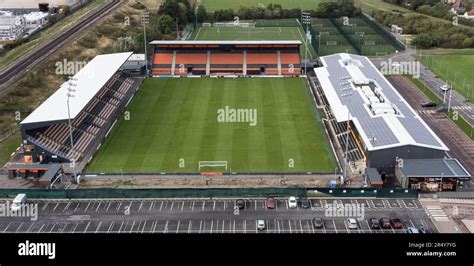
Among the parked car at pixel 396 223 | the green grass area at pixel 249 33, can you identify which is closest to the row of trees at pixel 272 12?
the green grass area at pixel 249 33

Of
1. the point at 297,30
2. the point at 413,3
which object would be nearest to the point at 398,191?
the point at 297,30

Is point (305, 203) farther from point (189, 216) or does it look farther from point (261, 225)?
point (189, 216)

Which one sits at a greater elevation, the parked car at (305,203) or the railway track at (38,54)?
the railway track at (38,54)

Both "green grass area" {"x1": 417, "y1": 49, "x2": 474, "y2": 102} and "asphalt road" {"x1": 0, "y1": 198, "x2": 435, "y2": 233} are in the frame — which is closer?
"asphalt road" {"x1": 0, "y1": 198, "x2": 435, "y2": 233}

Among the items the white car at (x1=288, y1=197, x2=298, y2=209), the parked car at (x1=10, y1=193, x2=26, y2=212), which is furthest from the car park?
the parked car at (x1=10, y1=193, x2=26, y2=212)

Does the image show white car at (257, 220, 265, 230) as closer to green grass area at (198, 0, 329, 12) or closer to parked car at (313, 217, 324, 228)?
parked car at (313, 217, 324, 228)

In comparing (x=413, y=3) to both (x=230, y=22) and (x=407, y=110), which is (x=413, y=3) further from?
(x=407, y=110)
